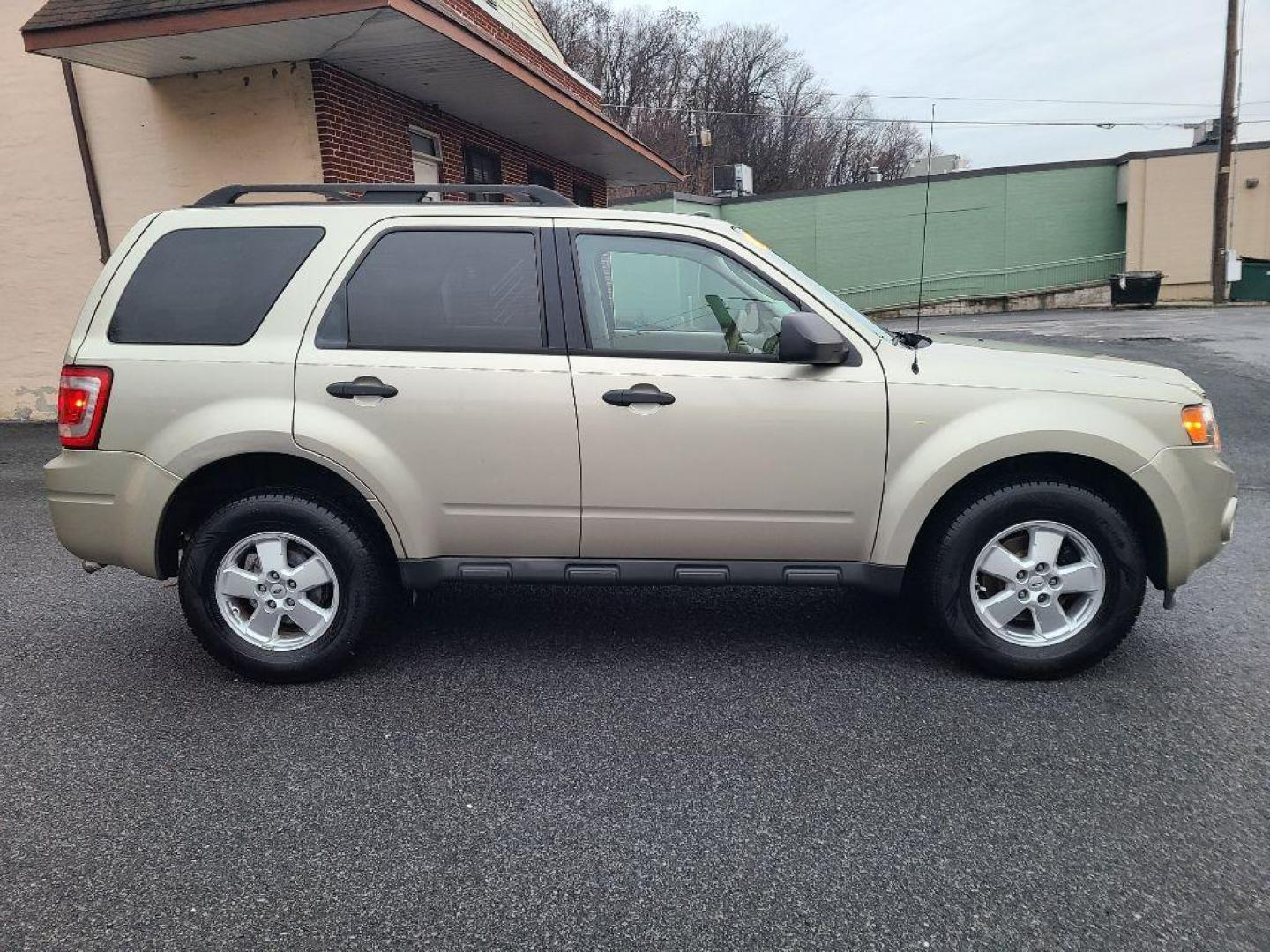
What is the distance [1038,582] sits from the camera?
142 inches

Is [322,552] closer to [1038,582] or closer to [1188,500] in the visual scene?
[1038,582]

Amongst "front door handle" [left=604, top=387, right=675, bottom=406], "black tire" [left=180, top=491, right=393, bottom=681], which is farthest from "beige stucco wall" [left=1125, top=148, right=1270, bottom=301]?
"black tire" [left=180, top=491, right=393, bottom=681]

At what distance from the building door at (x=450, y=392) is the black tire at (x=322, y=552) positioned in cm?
22

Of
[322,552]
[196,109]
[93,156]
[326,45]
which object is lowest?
[322,552]

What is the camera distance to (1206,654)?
12.9 feet

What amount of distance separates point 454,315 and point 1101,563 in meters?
2.84

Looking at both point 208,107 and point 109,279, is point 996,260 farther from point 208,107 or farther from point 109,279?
point 109,279

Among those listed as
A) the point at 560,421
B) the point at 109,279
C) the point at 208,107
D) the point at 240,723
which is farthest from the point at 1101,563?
the point at 208,107

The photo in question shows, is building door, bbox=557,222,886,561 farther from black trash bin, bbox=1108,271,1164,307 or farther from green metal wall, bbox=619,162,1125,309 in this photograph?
green metal wall, bbox=619,162,1125,309

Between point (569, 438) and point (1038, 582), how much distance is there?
2.00 m

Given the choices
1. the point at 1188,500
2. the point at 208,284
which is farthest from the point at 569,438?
the point at 1188,500

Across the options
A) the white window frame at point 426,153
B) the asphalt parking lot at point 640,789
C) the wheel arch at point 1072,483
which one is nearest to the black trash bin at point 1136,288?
the white window frame at point 426,153

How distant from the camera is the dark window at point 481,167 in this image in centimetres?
1223

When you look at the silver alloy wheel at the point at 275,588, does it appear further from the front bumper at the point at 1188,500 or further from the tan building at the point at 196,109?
the tan building at the point at 196,109
